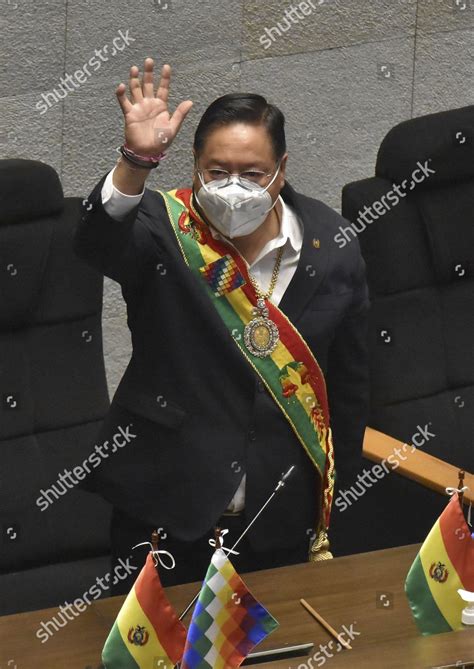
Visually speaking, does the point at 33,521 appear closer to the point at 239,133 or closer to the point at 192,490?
the point at 192,490

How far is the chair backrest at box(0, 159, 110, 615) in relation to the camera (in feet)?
12.7

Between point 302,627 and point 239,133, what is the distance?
38.2 inches

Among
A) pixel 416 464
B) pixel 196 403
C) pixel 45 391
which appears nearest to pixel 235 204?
pixel 196 403

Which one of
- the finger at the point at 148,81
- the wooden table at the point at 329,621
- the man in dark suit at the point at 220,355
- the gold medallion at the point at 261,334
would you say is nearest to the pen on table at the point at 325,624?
the wooden table at the point at 329,621

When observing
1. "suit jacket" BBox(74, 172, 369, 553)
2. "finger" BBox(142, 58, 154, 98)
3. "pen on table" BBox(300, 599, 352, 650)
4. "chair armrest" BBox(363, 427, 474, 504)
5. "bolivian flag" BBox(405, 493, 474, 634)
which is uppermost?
"finger" BBox(142, 58, 154, 98)

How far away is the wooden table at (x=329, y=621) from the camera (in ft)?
9.23

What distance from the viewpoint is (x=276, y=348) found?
334 centimetres

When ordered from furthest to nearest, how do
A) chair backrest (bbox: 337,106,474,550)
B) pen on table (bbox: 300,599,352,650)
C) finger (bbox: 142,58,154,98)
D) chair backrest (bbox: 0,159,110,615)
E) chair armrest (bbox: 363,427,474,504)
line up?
chair backrest (bbox: 337,106,474,550)
chair armrest (bbox: 363,427,474,504)
chair backrest (bbox: 0,159,110,615)
finger (bbox: 142,58,154,98)
pen on table (bbox: 300,599,352,650)

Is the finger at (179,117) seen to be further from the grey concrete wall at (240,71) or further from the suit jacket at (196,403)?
the grey concrete wall at (240,71)

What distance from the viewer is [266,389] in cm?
336

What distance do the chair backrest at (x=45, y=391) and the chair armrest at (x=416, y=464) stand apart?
0.70 metres

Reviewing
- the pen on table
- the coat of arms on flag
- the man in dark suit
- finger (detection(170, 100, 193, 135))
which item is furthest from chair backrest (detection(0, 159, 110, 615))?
the coat of arms on flag

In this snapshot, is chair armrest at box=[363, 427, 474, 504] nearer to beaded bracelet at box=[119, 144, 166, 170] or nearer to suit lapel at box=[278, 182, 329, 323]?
suit lapel at box=[278, 182, 329, 323]

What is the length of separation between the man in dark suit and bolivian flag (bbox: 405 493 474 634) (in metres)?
0.39
